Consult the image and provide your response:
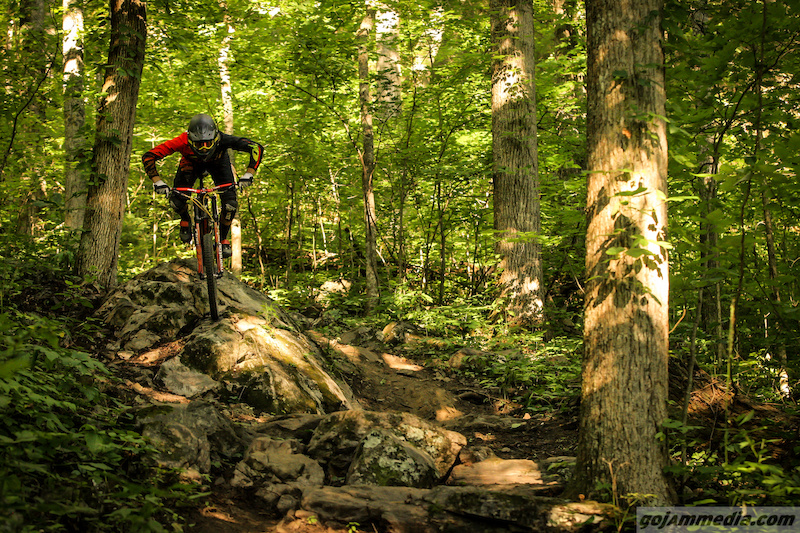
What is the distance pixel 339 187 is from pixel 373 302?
4728mm

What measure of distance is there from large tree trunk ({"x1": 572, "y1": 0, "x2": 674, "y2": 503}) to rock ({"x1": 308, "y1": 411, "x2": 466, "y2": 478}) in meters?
1.36

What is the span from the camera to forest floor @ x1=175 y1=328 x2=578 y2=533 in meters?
3.09

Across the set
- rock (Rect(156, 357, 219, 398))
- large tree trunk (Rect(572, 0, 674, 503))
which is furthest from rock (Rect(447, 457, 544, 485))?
rock (Rect(156, 357, 219, 398))

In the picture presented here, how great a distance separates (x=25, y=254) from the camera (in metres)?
7.45

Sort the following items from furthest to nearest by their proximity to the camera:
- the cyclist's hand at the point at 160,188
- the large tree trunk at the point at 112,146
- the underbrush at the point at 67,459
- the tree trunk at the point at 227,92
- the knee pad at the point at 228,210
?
the tree trunk at the point at 227,92 → the large tree trunk at the point at 112,146 → the knee pad at the point at 228,210 → the cyclist's hand at the point at 160,188 → the underbrush at the point at 67,459

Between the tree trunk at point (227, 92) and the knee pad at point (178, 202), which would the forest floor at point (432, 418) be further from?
the tree trunk at point (227, 92)

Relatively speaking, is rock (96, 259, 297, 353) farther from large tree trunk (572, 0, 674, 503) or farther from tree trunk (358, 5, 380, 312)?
large tree trunk (572, 0, 674, 503)

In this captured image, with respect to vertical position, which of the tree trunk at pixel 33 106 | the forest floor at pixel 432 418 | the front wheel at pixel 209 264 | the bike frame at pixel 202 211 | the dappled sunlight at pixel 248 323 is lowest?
the forest floor at pixel 432 418

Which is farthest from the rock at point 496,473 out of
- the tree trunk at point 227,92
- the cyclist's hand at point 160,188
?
the tree trunk at point 227,92

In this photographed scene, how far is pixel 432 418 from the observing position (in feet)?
21.5

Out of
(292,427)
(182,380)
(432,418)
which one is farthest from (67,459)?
(432,418)

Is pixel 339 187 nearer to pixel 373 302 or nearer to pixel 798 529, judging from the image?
pixel 373 302

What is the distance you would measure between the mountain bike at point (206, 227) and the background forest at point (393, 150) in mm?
1494

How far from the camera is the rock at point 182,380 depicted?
5.11 m
